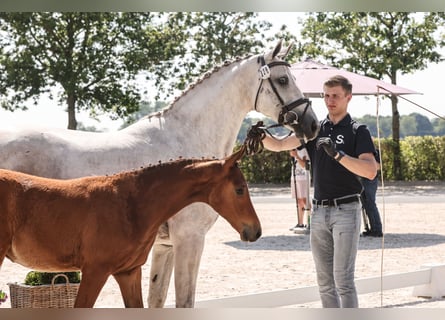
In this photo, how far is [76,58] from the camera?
603 inches

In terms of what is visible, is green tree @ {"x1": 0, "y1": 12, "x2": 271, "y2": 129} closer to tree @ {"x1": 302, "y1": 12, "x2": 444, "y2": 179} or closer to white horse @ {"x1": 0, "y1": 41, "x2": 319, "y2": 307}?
tree @ {"x1": 302, "y1": 12, "x2": 444, "y2": 179}

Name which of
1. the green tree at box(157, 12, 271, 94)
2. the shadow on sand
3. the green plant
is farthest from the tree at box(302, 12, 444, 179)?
the green plant

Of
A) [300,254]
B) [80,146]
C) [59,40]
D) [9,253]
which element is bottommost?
[300,254]

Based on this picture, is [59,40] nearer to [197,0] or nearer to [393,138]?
[393,138]

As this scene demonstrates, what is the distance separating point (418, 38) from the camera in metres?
17.0

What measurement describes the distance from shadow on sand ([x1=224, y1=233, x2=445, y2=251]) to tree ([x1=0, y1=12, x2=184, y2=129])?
23.5 feet

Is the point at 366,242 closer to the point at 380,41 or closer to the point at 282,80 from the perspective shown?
the point at 282,80

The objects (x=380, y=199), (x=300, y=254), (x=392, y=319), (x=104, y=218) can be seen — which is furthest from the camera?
(x=380, y=199)

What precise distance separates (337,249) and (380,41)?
574 inches

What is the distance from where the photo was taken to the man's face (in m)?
3.61

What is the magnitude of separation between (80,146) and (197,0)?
→ 47.7 inches

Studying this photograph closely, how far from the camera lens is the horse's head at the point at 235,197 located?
316 centimetres

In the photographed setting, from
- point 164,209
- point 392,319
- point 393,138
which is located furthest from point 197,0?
point 393,138

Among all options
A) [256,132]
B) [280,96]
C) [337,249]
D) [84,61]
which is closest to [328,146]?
[256,132]
